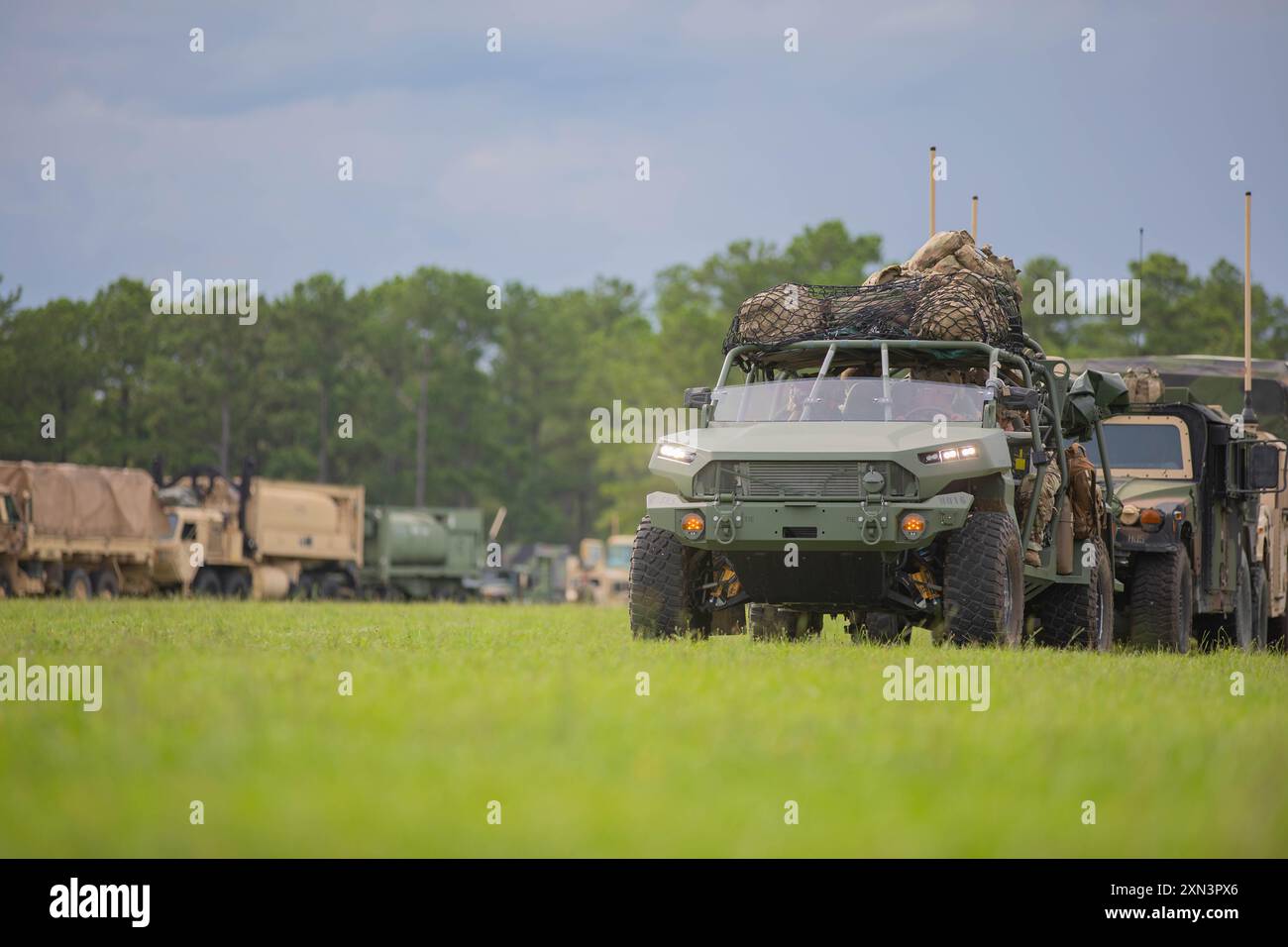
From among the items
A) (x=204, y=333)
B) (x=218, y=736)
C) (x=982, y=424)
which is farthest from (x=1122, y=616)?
(x=204, y=333)

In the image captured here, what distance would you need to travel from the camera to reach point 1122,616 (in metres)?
17.1

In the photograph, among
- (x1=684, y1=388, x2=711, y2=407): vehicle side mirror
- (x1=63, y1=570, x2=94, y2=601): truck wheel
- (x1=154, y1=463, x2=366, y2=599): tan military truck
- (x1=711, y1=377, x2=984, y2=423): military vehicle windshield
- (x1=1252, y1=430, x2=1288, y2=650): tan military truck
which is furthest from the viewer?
(x1=154, y1=463, x2=366, y2=599): tan military truck

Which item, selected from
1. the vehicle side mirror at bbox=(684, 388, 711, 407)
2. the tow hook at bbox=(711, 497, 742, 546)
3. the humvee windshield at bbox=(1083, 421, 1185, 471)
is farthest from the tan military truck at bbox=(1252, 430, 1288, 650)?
the tow hook at bbox=(711, 497, 742, 546)

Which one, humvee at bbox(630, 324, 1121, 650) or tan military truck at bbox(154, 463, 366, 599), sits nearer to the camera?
humvee at bbox(630, 324, 1121, 650)

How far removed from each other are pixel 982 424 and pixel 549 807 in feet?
27.4

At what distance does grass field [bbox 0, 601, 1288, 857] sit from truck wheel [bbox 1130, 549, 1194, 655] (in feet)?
20.4

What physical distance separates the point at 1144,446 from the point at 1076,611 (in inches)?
158

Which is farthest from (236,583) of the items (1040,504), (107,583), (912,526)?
(912,526)

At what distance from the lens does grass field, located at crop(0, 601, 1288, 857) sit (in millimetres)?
5041

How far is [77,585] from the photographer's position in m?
38.4

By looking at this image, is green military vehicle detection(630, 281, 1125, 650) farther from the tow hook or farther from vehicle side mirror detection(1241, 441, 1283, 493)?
vehicle side mirror detection(1241, 441, 1283, 493)

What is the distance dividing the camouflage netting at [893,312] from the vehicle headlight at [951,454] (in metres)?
1.84

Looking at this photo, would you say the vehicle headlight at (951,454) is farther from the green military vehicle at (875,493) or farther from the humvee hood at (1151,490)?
the humvee hood at (1151,490)
